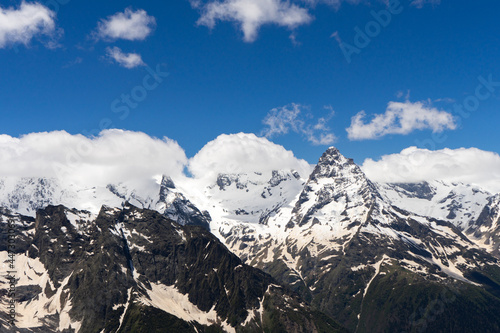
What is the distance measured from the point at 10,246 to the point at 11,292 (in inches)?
537

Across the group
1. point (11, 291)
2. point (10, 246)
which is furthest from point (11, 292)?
point (10, 246)

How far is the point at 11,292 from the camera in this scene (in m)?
118

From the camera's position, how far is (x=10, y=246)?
11375 cm

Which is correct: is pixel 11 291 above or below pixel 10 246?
below

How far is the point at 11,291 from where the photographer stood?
4638 inches

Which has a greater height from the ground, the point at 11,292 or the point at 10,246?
the point at 10,246

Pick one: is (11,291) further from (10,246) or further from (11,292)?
(10,246)

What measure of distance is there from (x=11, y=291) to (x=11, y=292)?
2.92ft

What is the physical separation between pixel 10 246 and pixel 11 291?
12937 millimetres
